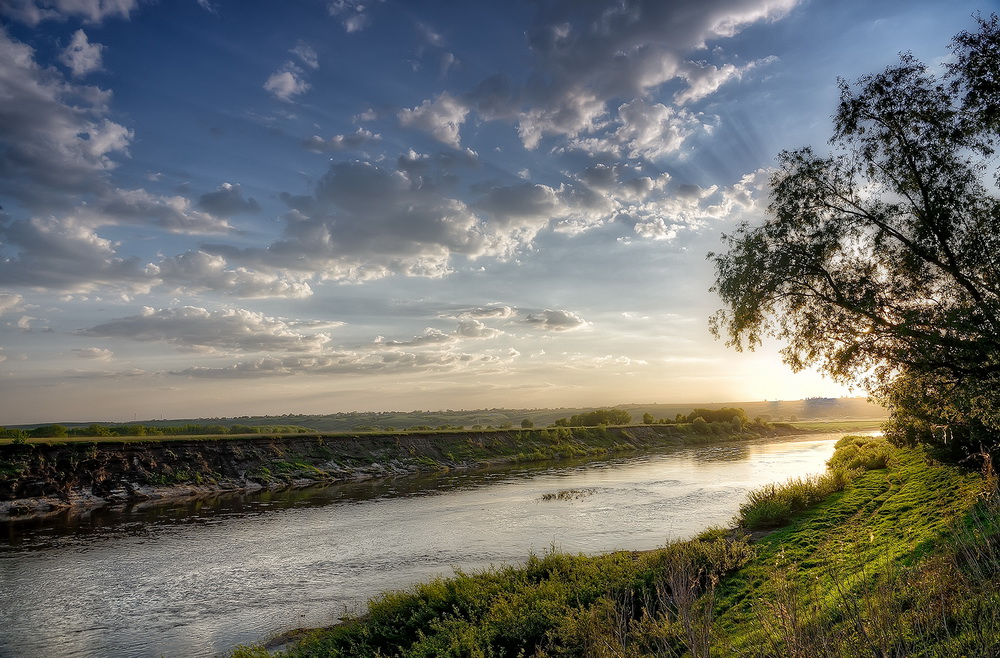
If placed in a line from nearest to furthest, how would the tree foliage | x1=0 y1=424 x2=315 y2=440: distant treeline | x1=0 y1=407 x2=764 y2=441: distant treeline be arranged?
1. x1=0 y1=424 x2=315 y2=440: distant treeline
2. x1=0 y1=407 x2=764 y2=441: distant treeline
3. the tree foliage

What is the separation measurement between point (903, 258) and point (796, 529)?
9.35 metres

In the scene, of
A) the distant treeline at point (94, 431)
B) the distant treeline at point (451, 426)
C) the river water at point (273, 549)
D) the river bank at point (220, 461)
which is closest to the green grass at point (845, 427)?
the distant treeline at point (451, 426)

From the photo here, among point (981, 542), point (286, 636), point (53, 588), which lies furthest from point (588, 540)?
point (53, 588)

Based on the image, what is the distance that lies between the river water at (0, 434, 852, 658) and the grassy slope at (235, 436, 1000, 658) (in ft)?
10.0

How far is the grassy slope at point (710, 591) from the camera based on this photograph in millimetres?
7117

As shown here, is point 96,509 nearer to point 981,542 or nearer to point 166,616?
point 166,616

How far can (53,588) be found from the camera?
16047 mm

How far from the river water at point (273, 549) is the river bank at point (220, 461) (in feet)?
11.0

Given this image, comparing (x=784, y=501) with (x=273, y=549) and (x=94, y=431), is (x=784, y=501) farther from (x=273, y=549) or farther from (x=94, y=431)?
(x=94, y=431)

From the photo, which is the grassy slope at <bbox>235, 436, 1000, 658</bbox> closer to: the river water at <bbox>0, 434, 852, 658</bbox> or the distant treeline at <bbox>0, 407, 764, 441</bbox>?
the river water at <bbox>0, 434, 852, 658</bbox>

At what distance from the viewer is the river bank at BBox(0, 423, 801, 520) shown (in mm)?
29672

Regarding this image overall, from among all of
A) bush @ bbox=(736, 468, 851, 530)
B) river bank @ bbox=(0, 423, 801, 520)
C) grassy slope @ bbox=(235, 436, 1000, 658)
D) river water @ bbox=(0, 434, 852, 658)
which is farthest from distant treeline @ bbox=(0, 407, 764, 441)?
bush @ bbox=(736, 468, 851, 530)

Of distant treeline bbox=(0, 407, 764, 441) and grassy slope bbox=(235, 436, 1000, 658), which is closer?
grassy slope bbox=(235, 436, 1000, 658)

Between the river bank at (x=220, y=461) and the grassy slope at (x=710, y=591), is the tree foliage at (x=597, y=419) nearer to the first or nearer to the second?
the river bank at (x=220, y=461)
